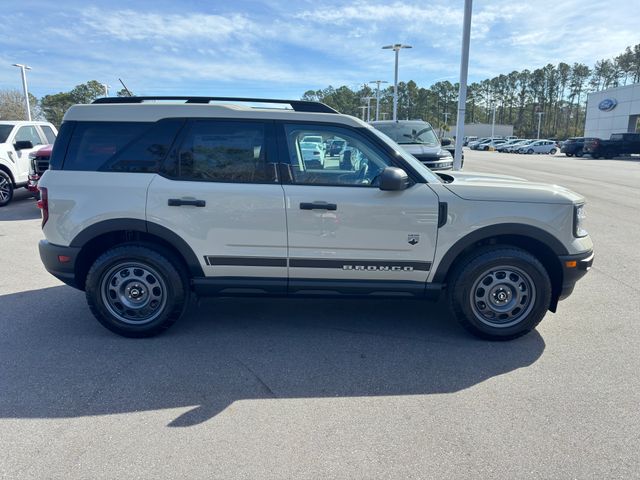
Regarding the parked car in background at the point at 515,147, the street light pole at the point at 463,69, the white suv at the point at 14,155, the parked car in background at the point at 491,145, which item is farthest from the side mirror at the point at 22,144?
the parked car in background at the point at 491,145

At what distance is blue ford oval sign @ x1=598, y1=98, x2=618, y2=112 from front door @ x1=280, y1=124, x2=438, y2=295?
188 feet

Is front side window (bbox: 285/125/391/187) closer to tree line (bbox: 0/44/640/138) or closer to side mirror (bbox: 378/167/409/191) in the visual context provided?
side mirror (bbox: 378/167/409/191)

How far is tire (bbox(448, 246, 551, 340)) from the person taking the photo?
3.81 meters

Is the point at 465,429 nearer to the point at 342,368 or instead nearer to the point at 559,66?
the point at 342,368

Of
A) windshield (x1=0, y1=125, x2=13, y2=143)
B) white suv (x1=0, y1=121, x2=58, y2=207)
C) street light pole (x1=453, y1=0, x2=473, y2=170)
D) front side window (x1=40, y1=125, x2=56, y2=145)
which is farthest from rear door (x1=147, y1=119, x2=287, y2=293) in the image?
front side window (x1=40, y1=125, x2=56, y2=145)

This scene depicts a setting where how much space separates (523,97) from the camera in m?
109

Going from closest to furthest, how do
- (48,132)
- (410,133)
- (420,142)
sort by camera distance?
(420,142) < (410,133) < (48,132)

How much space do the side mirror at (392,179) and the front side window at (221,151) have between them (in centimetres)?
99

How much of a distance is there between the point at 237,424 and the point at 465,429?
1.42 m

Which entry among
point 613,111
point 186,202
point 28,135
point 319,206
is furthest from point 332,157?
point 613,111

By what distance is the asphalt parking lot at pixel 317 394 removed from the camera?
98.3 inches

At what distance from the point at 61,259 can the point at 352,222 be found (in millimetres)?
2553

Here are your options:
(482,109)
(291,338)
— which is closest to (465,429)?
(291,338)

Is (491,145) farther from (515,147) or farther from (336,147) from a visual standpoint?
(336,147)
